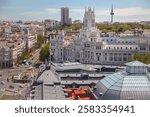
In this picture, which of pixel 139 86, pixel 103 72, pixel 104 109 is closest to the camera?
pixel 104 109

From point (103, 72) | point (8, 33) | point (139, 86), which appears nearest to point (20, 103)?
point (139, 86)

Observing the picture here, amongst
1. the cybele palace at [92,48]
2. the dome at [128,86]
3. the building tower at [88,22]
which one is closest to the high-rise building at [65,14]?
the building tower at [88,22]

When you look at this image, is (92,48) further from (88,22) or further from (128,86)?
(128,86)

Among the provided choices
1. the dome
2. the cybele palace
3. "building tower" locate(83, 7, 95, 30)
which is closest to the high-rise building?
"building tower" locate(83, 7, 95, 30)

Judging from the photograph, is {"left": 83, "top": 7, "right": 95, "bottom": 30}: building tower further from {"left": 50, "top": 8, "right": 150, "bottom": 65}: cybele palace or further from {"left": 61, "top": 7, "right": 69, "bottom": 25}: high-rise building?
{"left": 61, "top": 7, "right": 69, "bottom": 25}: high-rise building

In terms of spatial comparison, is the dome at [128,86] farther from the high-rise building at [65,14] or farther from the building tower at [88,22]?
the high-rise building at [65,14]

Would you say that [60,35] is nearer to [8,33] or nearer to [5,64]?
[5,64]
